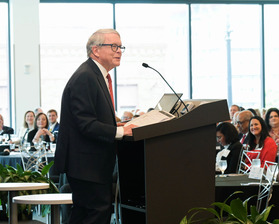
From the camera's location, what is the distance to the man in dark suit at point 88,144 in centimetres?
269

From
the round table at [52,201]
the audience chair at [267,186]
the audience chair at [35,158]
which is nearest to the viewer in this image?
the round table at [52,201]

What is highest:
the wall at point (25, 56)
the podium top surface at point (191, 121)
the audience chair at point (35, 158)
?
the wall at point (25, 56)

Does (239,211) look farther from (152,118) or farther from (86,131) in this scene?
(86,131)

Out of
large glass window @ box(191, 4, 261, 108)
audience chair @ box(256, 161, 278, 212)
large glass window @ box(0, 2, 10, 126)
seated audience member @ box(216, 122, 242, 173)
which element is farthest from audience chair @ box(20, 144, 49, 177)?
large glass window @ box(191, 4, 261, 108)

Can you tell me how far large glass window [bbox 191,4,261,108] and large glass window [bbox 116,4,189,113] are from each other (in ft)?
1.07

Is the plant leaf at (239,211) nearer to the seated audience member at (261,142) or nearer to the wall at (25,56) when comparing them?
the seated audience member at (261,142)

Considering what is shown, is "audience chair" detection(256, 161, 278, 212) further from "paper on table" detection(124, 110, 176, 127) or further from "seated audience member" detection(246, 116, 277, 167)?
"paper on table" detection(124, 110, 176, 127)

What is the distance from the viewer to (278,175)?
5023 mm

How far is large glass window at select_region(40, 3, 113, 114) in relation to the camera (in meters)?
13.3

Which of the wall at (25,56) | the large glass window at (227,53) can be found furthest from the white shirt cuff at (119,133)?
the large glass window at (227,53)

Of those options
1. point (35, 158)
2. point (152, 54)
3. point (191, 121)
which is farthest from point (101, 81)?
point (152, 54)

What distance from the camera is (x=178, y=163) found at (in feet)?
8.82

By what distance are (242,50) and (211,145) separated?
11.6 meters

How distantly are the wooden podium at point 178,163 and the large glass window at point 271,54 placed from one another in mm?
11689
